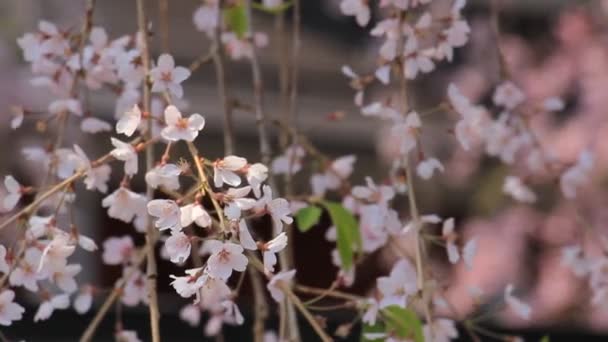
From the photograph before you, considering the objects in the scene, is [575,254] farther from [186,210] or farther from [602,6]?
[602,6]

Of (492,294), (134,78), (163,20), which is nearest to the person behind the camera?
(134,78)

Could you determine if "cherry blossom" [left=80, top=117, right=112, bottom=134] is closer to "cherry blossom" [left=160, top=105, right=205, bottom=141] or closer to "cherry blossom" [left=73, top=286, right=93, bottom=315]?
"cherry blossom" [left=73, top=286, right=93, bottom=315]

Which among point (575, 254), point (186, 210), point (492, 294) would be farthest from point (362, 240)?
point (492, 294)

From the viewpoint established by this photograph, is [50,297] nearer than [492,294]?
Yes

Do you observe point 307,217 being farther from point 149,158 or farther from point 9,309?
point 9,309

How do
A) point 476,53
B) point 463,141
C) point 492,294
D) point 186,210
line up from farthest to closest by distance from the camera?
point 476,53, point 492,294, point 463,141, point 186,210

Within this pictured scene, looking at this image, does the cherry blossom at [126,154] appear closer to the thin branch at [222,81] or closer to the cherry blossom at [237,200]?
the cherry blossom at [237,200]

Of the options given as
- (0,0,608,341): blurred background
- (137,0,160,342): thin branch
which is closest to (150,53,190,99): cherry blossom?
(137,0,160,342): thin branch
